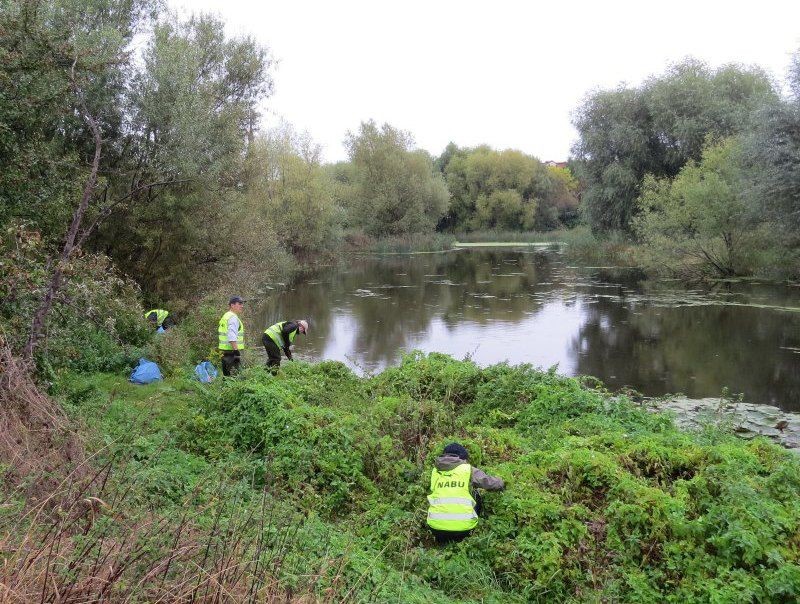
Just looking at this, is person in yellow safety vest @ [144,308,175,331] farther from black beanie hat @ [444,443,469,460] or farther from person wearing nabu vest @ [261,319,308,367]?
black beanie hat @ [444,443,469,460]

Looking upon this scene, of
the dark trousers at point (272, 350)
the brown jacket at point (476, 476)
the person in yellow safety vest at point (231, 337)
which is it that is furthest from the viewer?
the dark trousers at point (272, 350)

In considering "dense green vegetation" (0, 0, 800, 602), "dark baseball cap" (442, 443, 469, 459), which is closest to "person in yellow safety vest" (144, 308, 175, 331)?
"dense green vegetation" (0, 0, 800, 602)

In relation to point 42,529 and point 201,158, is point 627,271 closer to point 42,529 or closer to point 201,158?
point 201,158

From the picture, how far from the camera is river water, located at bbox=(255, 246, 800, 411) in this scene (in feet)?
53.6

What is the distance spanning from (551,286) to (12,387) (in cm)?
2955

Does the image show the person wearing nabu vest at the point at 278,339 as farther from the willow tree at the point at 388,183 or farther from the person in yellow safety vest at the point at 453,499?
the willow tree at the point at 388,183

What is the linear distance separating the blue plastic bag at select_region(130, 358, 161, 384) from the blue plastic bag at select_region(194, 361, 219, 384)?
73 cm

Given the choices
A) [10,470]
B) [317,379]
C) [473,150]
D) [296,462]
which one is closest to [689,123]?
[317,379]

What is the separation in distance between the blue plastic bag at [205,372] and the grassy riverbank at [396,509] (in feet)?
7.90

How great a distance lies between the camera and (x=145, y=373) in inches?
463

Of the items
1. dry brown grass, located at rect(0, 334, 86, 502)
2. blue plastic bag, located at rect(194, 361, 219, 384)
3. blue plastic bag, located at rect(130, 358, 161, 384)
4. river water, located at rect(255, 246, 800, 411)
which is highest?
dry brown grass, located at rect(0, 334, 86, 502)

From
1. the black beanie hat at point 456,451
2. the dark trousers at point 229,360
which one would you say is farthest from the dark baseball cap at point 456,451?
the dark trousers at point 229,360

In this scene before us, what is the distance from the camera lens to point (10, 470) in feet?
15.7

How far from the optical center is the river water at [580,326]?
16344 mm
